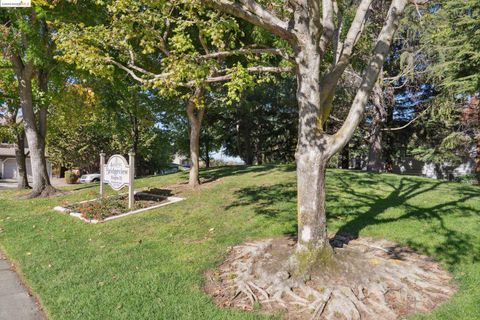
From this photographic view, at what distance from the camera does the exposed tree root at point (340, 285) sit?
3.69 metres

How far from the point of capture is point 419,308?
3693mm

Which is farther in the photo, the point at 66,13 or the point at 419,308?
the point at 66,13

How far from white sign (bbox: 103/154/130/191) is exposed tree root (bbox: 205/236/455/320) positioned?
4946 mm

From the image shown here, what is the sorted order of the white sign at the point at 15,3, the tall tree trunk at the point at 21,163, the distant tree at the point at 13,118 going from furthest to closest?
the tall tree trunk at the point at 21,163, the distant tree at the point at 13,118, the white sign at the point at 15,3

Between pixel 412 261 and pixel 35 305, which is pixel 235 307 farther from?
pixel 412 261

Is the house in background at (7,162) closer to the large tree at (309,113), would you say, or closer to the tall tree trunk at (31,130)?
the tall tree trunk at (31,130)

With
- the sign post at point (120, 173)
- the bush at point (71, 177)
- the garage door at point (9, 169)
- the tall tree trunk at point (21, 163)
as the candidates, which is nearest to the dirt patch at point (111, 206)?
the sign post at point (120, 173)

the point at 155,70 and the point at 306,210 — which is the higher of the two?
the point at 155,70

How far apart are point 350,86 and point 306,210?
16.4 m

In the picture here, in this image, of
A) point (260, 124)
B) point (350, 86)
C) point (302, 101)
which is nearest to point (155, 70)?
point (302, 101)

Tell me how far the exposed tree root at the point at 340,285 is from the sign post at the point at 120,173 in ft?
15.2

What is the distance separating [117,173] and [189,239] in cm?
404

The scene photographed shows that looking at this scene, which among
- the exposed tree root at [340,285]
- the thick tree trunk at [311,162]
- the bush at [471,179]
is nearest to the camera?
the exposed tree root at [340,285]

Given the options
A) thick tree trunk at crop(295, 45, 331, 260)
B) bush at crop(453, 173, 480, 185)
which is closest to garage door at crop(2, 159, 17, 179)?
thick tree trunk at crop(295, 45, 331, 260)
